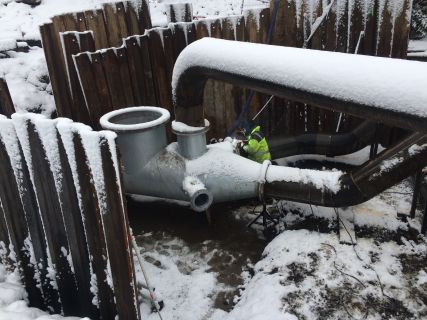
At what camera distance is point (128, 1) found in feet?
20.9

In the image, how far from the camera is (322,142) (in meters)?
6.09

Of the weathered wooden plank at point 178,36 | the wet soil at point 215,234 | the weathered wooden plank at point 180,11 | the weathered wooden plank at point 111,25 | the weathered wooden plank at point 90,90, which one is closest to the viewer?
the wet soil at point 215,234

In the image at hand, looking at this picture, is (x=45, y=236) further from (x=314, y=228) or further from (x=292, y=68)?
(x=314, y=228)

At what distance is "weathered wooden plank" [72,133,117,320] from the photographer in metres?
2.60

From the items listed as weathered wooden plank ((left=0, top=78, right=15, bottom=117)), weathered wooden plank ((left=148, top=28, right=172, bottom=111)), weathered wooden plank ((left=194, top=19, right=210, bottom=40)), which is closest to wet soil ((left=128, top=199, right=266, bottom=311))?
weathered wooden plank ((left=148, top=28, right=172, bottom=111))

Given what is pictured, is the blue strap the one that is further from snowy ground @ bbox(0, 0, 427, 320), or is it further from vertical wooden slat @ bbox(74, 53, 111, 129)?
vertical wooden slat @ bbox(74, 53, 111, 129)

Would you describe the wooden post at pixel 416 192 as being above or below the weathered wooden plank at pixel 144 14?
below

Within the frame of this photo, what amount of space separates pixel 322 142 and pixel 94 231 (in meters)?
4.29

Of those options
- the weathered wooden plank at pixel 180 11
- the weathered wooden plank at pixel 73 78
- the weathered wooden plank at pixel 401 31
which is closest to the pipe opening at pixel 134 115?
the weathered wooden plank at pixel 73 78

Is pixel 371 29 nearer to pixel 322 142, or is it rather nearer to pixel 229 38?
pixel 322 142

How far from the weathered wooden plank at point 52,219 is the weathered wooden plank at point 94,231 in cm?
33

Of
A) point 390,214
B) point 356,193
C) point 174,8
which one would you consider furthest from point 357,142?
point 174,8

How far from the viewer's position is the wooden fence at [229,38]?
18.0 feet

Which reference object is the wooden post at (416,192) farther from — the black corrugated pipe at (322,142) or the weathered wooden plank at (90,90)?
the weathered wooden plank at (90,90)
